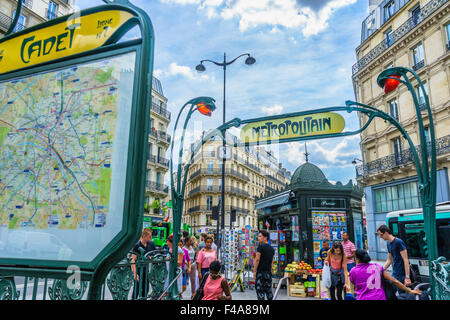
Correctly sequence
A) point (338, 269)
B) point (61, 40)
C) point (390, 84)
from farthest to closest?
1. point (338, 269)
2. point (390, 84)
3. point (61, 40)

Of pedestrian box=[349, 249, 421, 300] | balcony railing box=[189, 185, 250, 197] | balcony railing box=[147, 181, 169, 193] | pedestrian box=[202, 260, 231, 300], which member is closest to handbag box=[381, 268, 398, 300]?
pedestrian box=[349, 249, 421, 300]

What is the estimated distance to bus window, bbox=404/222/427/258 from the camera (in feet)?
38.0

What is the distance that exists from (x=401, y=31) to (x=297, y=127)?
2224 cm

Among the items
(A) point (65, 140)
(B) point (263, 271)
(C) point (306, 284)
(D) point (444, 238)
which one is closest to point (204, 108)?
(B) point (263, 271)

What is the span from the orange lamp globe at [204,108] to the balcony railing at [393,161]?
17.6 m

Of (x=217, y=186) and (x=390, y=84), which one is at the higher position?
(x=217, y=186)

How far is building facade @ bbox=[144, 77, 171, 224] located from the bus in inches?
1000

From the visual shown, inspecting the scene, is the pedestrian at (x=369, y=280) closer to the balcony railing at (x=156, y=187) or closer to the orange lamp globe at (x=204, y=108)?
the orange lamp globe at (x=204, y=108)

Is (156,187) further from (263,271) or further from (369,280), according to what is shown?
(369,280)

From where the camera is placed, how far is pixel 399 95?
23453mm

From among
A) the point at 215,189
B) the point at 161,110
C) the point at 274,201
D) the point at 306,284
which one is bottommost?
the point at 306,284

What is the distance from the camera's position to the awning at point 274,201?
42.4ft

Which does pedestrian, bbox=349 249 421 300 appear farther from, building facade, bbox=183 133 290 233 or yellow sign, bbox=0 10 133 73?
building facade, bbox=183 133 290 233

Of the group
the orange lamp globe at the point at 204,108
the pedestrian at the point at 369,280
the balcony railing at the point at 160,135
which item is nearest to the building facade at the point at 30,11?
the balcony railing at the point at 160,135
